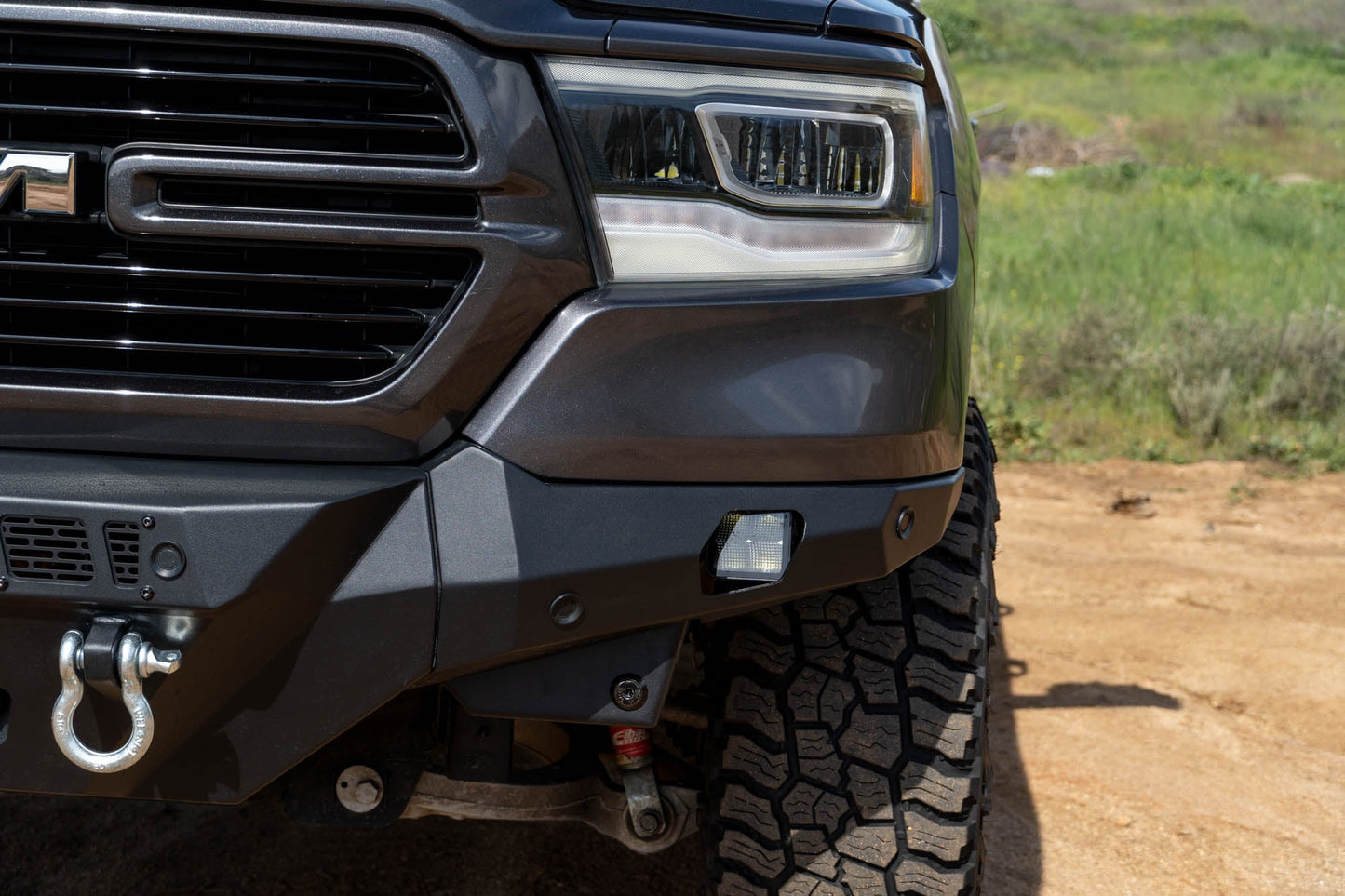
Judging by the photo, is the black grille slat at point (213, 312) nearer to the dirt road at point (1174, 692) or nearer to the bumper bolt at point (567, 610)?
the bumper bolt at point (567, 610)

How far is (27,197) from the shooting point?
4.41 feet

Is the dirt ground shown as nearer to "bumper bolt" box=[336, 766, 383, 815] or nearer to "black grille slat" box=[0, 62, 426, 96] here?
"bumper bolt" box=[336, 766, 383, 815]

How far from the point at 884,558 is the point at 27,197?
1.03 m

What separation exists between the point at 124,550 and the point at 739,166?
31.5 inches

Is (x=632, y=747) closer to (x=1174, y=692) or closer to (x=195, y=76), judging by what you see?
(x=195, y=76)

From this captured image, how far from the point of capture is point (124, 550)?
4.51ft

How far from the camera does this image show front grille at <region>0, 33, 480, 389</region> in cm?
135

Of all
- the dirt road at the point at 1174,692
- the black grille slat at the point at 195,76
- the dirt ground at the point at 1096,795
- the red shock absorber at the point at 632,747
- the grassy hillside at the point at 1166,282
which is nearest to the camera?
the black grille slat at the point at 195,76

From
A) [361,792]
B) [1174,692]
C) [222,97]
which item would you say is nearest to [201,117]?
[222,97]

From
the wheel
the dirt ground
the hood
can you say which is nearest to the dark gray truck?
the hood

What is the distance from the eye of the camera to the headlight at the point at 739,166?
1.39 m

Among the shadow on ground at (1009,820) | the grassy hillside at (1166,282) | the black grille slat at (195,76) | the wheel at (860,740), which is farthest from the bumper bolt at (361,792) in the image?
the grassy hillside at (1166,282)

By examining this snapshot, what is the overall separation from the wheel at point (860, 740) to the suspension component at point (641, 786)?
0.15 meters

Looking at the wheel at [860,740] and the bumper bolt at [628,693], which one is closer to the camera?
the bumper bolt at [628,693]
